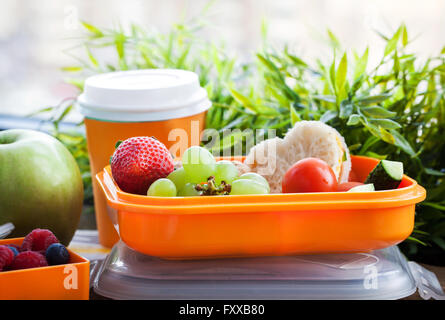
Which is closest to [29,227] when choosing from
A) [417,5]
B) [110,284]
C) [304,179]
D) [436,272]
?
[110,284]

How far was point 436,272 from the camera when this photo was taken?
61 centimetres

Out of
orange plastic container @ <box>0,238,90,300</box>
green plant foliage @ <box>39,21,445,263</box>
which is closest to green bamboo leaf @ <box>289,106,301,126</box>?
green plant foliage @ <box>39,21,445,263</box>

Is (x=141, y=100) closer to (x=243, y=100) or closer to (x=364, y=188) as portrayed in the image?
(x=243, y=100)

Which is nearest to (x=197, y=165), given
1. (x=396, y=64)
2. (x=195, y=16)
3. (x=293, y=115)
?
(x=293, y=115)

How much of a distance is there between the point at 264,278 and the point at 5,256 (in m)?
0.23

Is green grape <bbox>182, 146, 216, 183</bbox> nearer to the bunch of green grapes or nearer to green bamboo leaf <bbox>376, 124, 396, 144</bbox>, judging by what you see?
the bunch of green grapes

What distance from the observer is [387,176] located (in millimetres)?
520

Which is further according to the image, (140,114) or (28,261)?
(140,114)

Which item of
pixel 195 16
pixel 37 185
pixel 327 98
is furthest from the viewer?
pixel 195 16

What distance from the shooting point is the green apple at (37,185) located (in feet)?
1.97

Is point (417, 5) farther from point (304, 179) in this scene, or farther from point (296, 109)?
point (304, 179)

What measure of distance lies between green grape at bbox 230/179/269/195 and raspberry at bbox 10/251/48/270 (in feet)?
0.60

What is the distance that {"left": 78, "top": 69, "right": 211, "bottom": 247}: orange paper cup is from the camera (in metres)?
0.63
